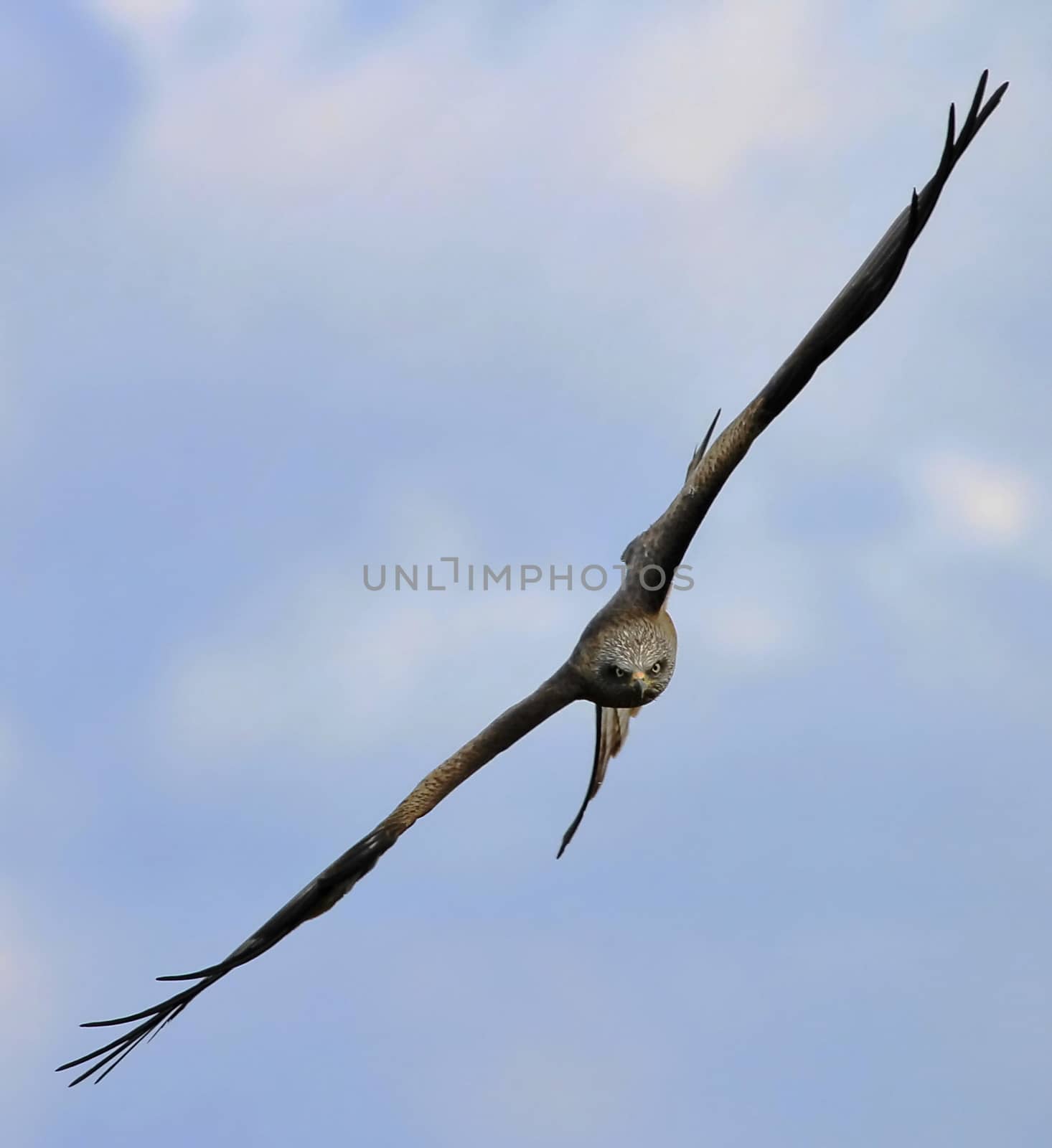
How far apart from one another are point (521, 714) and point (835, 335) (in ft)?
11.3

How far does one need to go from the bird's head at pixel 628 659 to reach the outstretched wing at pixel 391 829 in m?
0.37

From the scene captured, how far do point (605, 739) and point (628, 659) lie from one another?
2000 mm

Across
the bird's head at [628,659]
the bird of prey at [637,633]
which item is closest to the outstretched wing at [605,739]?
the bird of prey at [637,633]

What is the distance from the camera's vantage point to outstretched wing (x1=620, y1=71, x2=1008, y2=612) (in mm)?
10570

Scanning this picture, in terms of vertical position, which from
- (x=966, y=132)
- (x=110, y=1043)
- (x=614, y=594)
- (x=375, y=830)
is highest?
(x=966, y=132)

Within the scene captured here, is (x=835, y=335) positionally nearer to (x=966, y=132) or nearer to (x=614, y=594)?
(x=966, y=132)

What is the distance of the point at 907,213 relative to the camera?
11.0 m

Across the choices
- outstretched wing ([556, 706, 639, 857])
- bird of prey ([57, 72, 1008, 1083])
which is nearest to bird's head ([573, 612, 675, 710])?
bird of prey ([57, 72, 1008, 1083])

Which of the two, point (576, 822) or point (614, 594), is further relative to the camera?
point (576, 822)

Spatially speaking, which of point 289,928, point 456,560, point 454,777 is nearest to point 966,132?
point 456,560

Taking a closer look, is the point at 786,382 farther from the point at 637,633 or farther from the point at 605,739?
the point at 605,739

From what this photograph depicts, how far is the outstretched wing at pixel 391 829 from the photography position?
12406mm

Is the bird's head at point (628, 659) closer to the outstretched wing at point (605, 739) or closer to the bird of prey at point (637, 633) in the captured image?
the bird of prey at point (637, 633)

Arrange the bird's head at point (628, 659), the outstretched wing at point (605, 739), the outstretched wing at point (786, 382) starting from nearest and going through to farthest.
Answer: the outstretched wing at point (786, 382) < the bird's head at point (628, 659) < the outstretched wing at point (605, 739)
